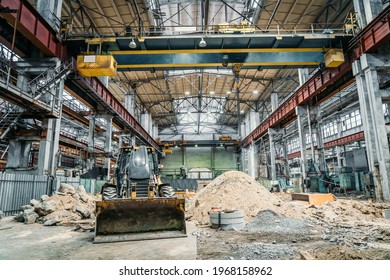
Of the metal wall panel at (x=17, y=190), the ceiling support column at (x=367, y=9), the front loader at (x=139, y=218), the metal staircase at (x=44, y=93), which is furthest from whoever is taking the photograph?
the ceiling support column at (x=367, y=9)

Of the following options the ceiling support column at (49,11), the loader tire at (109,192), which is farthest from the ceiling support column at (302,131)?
the ceiling support column at (49,11)

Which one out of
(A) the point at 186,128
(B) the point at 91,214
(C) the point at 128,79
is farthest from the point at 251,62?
(A) the point at 186,128

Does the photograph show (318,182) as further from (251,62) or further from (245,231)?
(245,231)

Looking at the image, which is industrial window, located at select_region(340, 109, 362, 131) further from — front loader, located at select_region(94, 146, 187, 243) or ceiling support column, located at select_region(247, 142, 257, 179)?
front loader, located at select_region(94, 146, 187, 243)

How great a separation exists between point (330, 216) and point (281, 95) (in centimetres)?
2202

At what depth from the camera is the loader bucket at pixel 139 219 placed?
17.4 ft

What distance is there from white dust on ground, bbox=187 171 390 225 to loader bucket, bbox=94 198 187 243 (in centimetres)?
208

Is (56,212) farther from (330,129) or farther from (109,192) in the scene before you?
(330,129)

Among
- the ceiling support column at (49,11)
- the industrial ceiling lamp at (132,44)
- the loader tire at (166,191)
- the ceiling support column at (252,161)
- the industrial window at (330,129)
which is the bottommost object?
the loader tire at (166,191)

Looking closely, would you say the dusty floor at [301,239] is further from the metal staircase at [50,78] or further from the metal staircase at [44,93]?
the metal staircase at [50,78]

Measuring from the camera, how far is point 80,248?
4684 mm

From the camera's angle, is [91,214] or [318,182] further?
[318,182]

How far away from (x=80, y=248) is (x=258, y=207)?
5.71 meters
